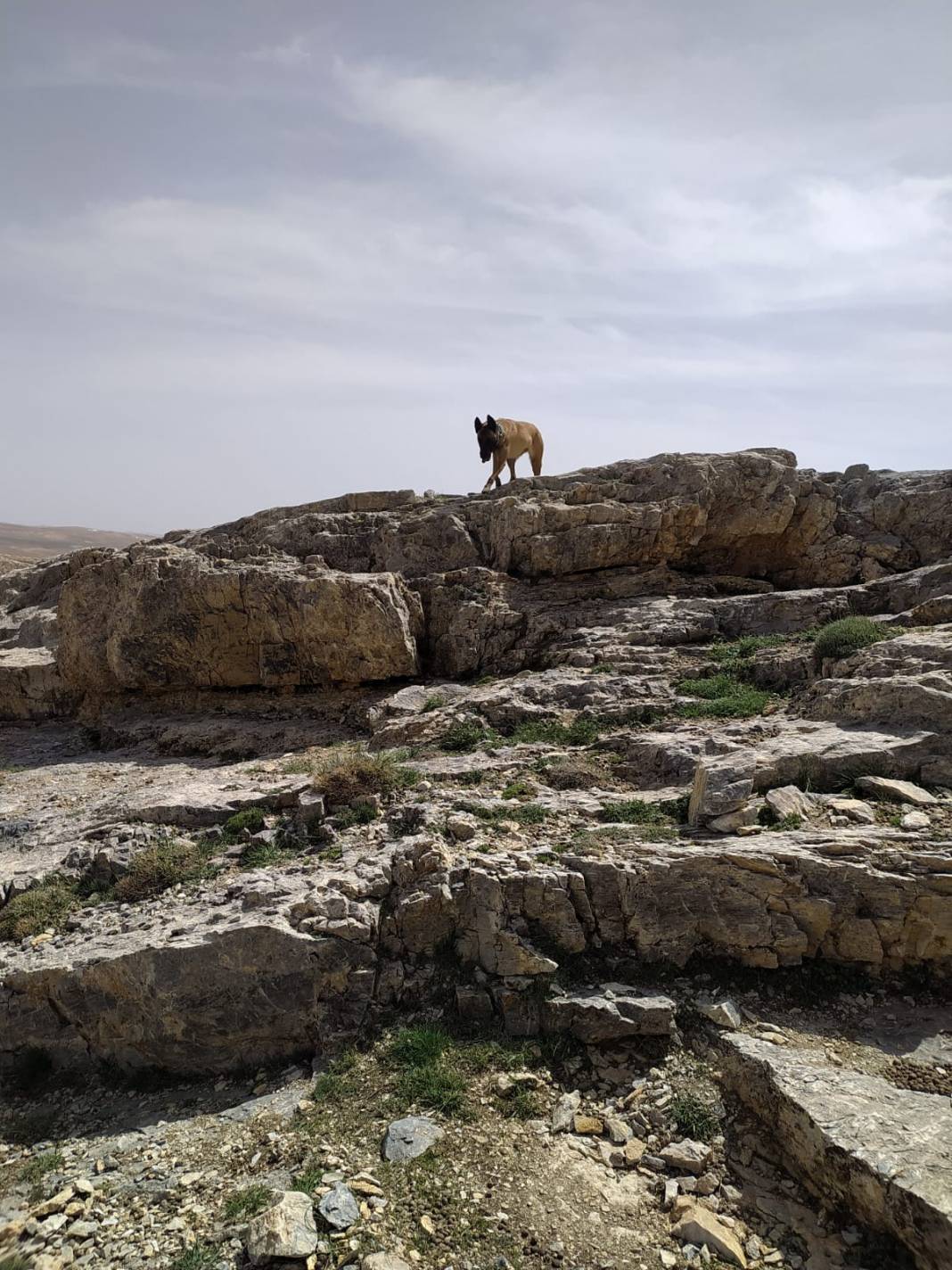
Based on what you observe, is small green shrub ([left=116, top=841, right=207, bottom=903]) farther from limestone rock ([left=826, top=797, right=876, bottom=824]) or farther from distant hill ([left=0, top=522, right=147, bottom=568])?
distant hill ([left=0, top=522, right=147, bottom=568])

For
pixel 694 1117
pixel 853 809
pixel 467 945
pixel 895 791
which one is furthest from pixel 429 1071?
pixel 895 791

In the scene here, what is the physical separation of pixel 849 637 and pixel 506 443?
1124 centimetres

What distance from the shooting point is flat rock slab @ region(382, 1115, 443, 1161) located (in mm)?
5570

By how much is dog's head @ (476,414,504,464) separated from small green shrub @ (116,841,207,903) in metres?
14.1

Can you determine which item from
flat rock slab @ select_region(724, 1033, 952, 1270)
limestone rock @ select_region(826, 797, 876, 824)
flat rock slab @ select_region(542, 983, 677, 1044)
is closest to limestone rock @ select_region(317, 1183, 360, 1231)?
flat rock slab @ select_region(542, 983, 677, 1044)

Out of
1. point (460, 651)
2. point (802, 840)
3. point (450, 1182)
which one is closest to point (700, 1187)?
point (450, 1182)

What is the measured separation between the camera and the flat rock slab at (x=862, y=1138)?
452 centimetres

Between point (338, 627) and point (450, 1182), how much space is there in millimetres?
12596

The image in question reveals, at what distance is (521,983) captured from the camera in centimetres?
701

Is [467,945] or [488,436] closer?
[467,945]

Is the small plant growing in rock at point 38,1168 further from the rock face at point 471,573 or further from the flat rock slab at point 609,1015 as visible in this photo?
the rock face at point 471,573

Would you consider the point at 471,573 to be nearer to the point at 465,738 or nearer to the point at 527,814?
the point at 465,738

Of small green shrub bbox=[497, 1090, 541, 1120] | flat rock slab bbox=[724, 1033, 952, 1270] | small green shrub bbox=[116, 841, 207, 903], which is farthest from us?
small green shrub bbox=[116, 841, 207, 903]

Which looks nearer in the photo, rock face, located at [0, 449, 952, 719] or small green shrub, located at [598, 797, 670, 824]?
small green shrub, located at [598, 797, 670, 824]
